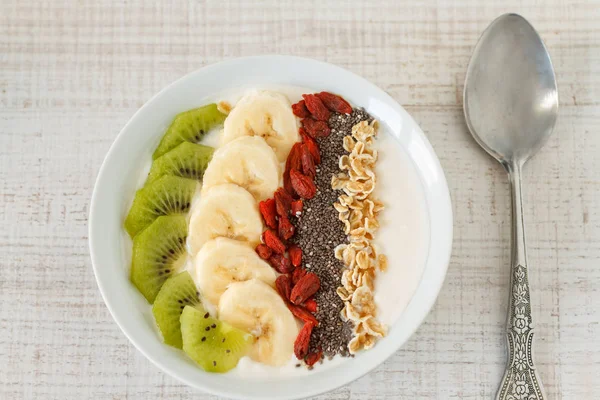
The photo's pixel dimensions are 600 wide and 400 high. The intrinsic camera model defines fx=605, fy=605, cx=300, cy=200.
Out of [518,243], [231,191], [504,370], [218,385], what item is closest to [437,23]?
[518,243]

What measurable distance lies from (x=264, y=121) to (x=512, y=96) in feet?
1.99

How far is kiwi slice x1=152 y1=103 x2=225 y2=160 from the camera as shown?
133cm

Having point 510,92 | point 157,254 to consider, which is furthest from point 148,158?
point 510,92

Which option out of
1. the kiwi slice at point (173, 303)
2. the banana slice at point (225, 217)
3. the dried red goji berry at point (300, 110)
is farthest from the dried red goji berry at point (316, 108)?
the kiwi slice at point (173, 303)

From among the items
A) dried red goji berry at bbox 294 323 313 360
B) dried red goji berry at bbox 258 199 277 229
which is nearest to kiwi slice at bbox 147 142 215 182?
dried red goji berry at bbox 258 199 277 229

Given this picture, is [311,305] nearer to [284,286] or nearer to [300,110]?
[284,286]

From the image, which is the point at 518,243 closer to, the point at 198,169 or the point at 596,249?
the point at 596,249

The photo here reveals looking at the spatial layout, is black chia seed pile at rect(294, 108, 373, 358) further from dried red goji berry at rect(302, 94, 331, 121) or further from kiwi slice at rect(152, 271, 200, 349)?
kiwi slice at rect(152, 271, 200, 349)

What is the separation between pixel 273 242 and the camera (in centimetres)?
124

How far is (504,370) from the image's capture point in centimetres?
135

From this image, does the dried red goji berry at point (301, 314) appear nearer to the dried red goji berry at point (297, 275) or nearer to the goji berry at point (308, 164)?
the dried red goji berry at point (297, 275)

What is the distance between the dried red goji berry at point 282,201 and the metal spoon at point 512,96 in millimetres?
485

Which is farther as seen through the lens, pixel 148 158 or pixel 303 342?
pixel 148 158

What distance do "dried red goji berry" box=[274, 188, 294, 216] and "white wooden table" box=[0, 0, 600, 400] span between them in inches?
16.4
